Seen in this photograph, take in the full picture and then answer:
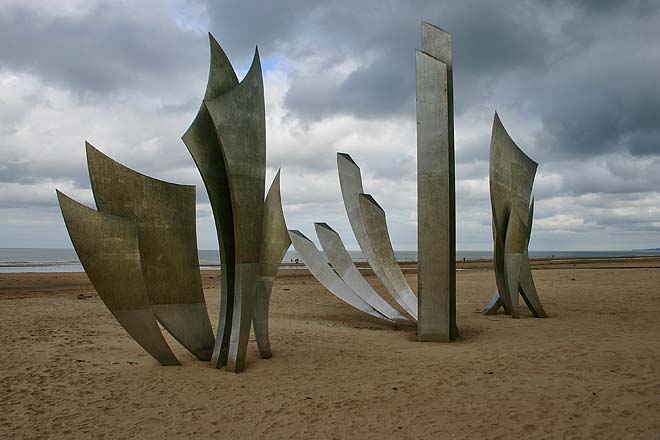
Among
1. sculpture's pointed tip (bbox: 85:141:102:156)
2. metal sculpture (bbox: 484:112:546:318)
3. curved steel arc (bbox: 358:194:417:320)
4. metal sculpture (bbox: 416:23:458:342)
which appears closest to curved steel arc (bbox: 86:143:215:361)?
sculpture's pointed tip (bbox: 85:141:102:156)

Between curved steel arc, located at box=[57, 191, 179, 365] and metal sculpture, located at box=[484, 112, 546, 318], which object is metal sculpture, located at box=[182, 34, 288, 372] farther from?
metal sculpture, located at box=[484, 112, 546, 318]

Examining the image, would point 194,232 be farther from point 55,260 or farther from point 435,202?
point 55,260

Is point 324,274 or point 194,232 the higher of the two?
point 194,232

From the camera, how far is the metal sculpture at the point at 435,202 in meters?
9.79

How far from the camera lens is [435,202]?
9.88 meters

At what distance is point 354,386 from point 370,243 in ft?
18.8

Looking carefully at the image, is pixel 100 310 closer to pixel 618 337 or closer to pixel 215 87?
pixel 215 87

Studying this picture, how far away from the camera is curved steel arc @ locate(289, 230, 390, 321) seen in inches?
474

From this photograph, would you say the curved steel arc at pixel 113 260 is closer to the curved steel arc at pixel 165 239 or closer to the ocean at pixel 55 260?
the curved steel arc at pixel 165 239

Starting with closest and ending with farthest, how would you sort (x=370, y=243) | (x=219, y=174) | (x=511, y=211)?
(x=219, y=174)
(x=511, y=211)
(x=370, y=243)

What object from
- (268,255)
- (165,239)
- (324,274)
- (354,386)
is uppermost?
(165,239)

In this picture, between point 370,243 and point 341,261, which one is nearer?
point 370,243

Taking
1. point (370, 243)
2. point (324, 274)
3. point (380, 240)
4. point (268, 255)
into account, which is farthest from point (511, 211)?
point (268, 255)

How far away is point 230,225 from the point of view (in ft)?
26.6
